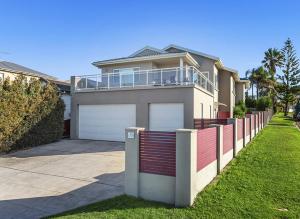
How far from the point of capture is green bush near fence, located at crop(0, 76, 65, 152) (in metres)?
13.6

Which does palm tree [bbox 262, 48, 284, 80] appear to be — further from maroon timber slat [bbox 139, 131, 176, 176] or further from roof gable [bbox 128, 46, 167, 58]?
maroon timber slat [bbox 139, 131, 176, 176]

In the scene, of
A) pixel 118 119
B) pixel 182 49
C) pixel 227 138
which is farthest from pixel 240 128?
pixel 182 49

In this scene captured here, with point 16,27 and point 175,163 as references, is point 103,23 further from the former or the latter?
point 175,163

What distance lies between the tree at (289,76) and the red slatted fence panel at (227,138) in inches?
1999

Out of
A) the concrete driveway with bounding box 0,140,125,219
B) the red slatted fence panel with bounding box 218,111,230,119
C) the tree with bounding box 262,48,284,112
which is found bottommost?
the concrete driveway with bounding box 0,140,125,219

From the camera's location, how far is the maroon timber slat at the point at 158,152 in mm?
6156

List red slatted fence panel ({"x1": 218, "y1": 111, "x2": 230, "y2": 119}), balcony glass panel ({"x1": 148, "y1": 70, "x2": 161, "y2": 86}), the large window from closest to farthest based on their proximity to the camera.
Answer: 1. balcony glass panel ({"x1": 148, "y1": 70, "x2": 161, "y2": 86})
2. the large window
3. red slatted fence panel ({"x1": 218, "y1": 111, "x2": 230, "y2": 119})

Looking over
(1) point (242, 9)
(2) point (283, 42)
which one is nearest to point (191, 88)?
(1) point (242, 9)

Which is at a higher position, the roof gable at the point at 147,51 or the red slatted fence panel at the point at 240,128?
the roof gable at the point at 147,51

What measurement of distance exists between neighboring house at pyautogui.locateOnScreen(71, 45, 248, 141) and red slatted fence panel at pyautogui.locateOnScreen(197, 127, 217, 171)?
6.49 m

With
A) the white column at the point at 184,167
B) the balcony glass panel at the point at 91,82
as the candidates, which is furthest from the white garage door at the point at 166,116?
the white column at the point at 184,167

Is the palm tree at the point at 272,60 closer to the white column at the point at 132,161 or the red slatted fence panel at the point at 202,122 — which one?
the red slatted fence panel at the point at 202,122

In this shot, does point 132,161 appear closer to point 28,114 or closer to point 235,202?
point 235,202

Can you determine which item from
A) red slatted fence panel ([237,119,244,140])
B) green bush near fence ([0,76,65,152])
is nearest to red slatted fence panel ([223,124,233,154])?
red slatted fence panel ([237,119,244,140])
